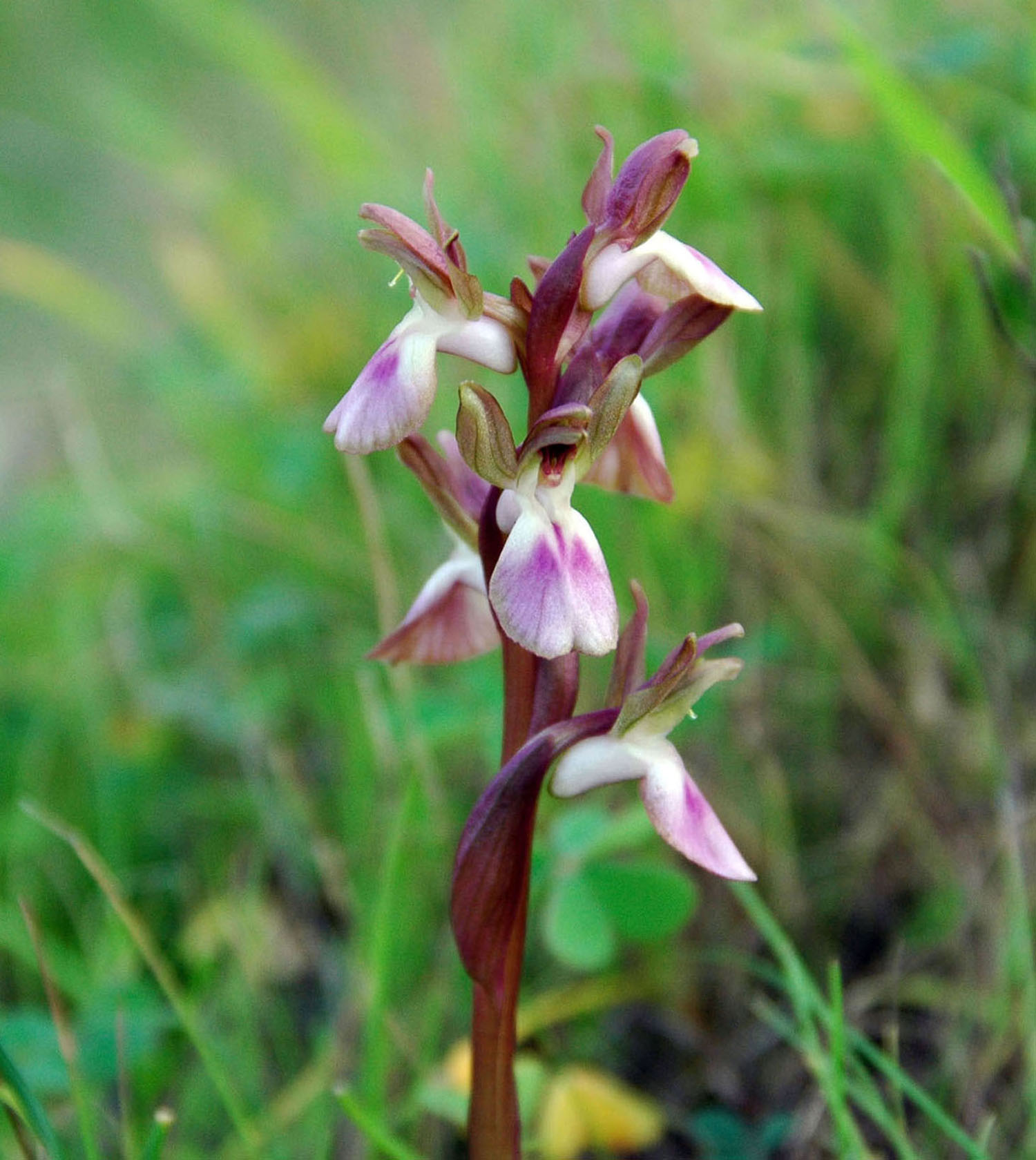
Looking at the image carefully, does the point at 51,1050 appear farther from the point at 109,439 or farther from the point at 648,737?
the point at 109,439

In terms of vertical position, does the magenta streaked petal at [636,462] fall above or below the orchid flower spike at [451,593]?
above

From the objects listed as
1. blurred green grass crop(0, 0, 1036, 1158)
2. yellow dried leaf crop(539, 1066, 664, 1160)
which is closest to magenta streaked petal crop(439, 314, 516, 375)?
blurred green grass crop(0, 0, 1036, 1158)

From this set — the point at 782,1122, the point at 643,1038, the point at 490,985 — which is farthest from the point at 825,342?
the point at 490,985

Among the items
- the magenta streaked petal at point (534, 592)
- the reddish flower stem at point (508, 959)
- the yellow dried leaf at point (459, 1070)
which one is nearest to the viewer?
the magenta streaked petal at point (534, 592)

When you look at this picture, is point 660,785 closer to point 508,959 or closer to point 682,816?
point 682,816

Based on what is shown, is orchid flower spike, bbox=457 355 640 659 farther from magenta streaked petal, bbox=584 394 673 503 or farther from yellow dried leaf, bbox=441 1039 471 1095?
yellow dried leaf, bbox=441 1039 471 1095

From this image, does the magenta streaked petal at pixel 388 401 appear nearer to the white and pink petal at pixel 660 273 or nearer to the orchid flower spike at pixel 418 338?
the orchid flower spike at pixel 418 338

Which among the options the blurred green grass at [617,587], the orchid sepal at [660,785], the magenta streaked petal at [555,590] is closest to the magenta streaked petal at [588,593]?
the magenta streaked petal at [555,590]

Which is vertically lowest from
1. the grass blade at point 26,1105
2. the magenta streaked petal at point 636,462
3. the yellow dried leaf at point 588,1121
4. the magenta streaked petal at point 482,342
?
the yellow dried leaf at point 588,1121

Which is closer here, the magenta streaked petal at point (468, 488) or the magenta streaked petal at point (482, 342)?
the magenta streaked petal at point (482, 342)
